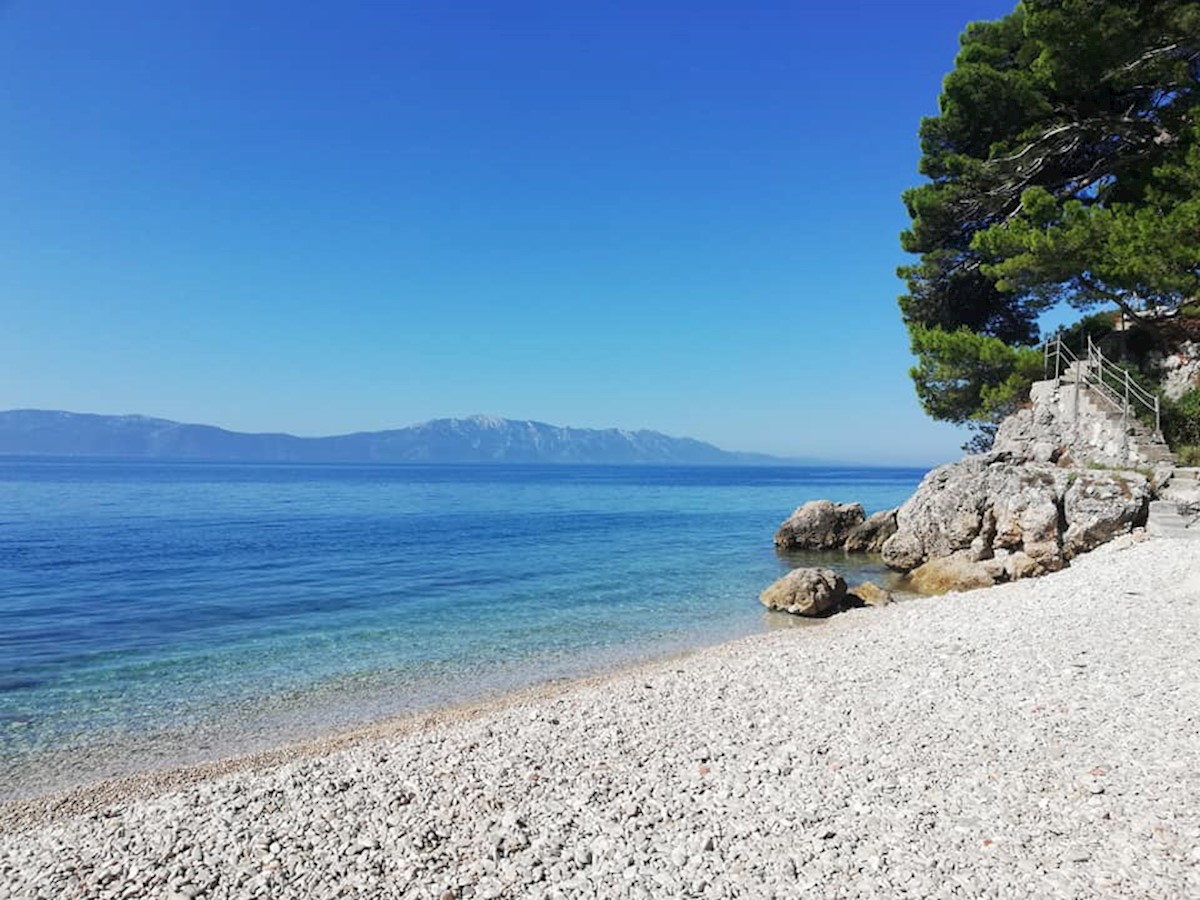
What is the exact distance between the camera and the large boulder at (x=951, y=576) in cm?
1670

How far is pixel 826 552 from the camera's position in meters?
27.1

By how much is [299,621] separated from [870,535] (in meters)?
20.6

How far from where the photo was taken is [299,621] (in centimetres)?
1556

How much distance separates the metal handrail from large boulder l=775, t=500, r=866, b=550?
29.6 feet

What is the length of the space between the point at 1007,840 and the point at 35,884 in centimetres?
663

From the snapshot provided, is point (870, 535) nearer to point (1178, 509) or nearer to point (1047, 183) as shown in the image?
point (1178, 509)

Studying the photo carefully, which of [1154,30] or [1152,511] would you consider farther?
[1154,30]

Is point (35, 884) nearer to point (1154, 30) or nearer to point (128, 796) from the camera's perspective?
point (128, 796)

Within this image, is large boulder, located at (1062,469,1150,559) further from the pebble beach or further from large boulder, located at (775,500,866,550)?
large boulder, located at (775,500,866,550)

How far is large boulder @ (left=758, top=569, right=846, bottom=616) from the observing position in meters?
15.5

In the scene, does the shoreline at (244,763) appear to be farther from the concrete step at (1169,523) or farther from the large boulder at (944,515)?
the large boulder at (944,515)

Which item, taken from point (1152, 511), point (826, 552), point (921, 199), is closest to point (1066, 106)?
point (921, 199)

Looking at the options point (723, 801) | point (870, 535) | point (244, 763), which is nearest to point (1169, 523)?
point (870, 535)

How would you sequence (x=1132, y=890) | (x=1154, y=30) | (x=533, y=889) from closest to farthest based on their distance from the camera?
(x=1132, y=890) < (x=533, y=889) < (x=1154, y=30)
